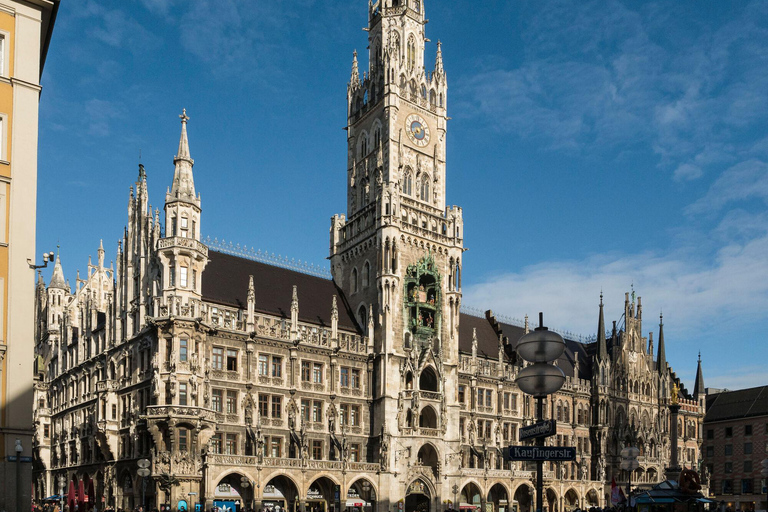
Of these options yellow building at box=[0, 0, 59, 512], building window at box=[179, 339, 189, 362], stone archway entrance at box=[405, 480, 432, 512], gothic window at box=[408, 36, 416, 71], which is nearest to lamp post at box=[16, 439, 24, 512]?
yellow building at box=[0, 0, 59, 512]

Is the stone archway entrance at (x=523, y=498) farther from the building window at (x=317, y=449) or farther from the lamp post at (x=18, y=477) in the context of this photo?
the lamp post at (x=18, y=477)

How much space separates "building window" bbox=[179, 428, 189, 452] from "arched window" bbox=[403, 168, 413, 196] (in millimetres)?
29899

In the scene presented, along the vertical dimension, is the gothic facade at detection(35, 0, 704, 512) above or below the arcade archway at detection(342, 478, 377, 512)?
above

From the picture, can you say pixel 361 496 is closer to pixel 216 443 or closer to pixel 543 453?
pixel 216 443

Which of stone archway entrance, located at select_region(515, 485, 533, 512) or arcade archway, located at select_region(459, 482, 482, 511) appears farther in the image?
stone archway entrance, located at select_region(515, 485, 533, 512)

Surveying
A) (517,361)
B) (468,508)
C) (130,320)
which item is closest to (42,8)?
(130,320)

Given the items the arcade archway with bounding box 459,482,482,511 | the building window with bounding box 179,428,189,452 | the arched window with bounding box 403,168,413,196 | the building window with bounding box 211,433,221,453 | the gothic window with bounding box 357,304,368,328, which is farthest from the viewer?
the arched window with bounding box 403,168,413,196

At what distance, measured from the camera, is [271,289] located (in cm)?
7006

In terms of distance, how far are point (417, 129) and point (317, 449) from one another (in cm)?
3063

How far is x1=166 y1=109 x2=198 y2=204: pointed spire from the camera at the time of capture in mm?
61500

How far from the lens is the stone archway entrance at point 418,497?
70062 millimetres

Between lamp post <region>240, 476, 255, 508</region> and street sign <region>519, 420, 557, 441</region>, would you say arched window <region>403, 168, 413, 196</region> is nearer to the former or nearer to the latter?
lamp post <region>240, 476, 255, 508</region>

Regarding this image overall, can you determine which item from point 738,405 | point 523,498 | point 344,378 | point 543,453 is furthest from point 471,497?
point 543,453

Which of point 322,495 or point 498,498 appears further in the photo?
point 498,498
